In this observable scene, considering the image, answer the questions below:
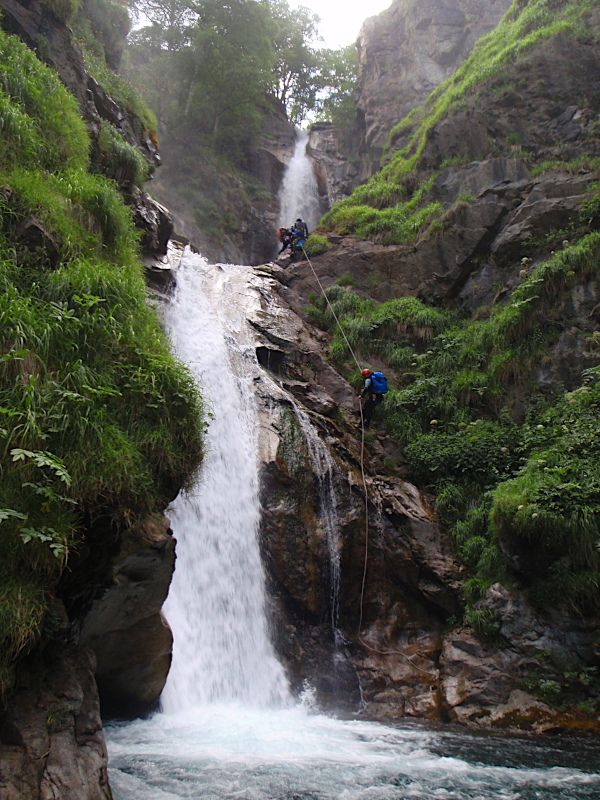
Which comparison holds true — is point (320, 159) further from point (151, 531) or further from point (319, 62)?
point (151, 531)

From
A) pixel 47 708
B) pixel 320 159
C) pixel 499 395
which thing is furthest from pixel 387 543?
pixel 320 159

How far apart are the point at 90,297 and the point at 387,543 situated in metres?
6.46

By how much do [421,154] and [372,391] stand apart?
1117 cm

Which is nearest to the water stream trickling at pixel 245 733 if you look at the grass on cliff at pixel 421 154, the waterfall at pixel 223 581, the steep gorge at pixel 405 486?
the waterfall at pixel 223 581

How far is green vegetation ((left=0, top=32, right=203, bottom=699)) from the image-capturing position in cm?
394

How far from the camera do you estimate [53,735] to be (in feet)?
12.3

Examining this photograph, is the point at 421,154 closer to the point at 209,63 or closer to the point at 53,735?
the point at 209,63

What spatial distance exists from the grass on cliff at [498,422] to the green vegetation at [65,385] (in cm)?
549

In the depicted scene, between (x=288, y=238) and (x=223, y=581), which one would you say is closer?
(x=223, y=581)

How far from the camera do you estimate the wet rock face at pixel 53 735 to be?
11.0 feet

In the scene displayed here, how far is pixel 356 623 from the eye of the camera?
28.0 feet

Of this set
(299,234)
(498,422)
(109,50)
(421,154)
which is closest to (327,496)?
(498,422)

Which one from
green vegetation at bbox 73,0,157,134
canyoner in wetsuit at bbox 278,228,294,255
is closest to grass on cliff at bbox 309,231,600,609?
canyoner in wetsuit at bbox 278,228,294,255

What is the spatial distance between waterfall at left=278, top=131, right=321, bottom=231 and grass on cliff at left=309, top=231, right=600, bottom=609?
12405 millimetres
